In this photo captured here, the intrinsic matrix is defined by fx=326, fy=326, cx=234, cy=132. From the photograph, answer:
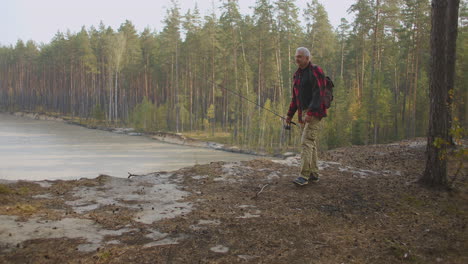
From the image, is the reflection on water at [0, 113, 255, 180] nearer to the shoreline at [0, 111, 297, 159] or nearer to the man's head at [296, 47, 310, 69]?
the shoreline at [0, 111, 297, 159]

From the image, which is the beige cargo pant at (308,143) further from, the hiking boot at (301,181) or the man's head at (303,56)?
the man's head at (303,56)

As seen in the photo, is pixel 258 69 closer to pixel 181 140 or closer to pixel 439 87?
pixel 181 140

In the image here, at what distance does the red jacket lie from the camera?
529 cm

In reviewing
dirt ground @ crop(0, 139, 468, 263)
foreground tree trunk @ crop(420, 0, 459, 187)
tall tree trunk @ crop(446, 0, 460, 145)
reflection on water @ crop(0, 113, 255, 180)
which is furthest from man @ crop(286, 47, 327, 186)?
reflection on water @ crop(0, 113, 255, 180)

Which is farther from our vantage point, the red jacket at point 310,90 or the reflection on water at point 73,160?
the reflection on water at point 73,160

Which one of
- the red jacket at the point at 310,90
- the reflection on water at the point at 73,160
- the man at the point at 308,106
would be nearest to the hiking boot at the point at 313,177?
the man at the point at 308,106

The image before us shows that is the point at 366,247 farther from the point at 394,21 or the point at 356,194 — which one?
the point at 394,21

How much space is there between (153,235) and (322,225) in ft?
6.38

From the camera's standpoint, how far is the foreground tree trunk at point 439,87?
519 centimetres

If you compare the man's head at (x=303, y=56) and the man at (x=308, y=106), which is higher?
the man's head at (x=303, y=56)

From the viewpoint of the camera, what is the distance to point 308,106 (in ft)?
18.1

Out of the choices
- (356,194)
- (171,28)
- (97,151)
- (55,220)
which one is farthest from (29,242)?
(171,28)

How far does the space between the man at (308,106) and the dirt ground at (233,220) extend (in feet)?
1.11

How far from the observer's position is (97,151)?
1038 inches
